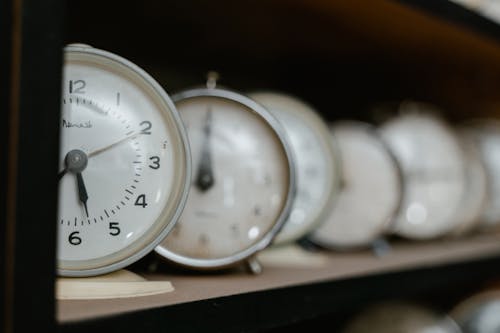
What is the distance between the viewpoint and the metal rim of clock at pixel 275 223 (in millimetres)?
869

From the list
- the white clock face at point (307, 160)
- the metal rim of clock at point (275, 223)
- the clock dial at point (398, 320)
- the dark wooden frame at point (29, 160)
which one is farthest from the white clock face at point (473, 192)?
the dark wooden frame at point (29, 160)

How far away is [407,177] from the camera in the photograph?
1361mm

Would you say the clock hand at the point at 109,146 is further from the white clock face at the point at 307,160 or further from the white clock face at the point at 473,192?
the white clock face at the point at 473,192

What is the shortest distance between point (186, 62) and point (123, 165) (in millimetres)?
667

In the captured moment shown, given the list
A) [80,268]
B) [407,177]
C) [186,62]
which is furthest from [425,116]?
[80,268]

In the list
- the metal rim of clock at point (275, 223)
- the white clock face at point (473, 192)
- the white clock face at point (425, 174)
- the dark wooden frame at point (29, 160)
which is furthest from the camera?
the white clock face at point (473, 192)

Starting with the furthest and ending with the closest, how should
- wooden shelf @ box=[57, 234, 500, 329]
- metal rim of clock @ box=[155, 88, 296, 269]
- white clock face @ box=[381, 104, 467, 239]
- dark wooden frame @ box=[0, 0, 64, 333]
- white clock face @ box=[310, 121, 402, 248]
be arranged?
1. white clock face @ box=[381, 104, 467, 239]
2. white clock face @ box=[310, 121, 402, 248]
3. metal rim of clock @ box=[155, 88, 296, 269]
4. wooden shelf @ box=[57, 234, 500, 329]
5. dark wooden frame @ box=[0, 0, 64, 333]

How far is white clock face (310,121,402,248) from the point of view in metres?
1.23

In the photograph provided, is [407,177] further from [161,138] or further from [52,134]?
[52,134]

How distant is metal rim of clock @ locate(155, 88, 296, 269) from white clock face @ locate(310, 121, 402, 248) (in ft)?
1.04

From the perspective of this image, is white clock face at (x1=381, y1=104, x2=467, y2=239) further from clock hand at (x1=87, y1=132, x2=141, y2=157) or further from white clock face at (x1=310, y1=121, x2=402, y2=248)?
clock hand at (x1=87, y1=132, x2=141, y2=157)

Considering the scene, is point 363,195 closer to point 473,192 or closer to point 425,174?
point 425,174

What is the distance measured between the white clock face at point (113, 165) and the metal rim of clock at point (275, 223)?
12 cm

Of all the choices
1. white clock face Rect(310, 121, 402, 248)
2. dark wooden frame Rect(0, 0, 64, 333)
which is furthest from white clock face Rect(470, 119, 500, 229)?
dark wooden frame Rect(0, 0, 64, 333)
